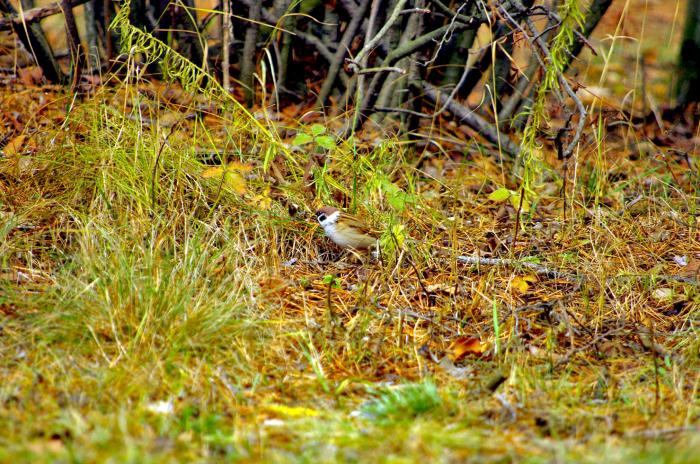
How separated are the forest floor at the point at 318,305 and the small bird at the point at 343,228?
0.15 meters

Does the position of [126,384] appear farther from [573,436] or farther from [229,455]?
[573,436]

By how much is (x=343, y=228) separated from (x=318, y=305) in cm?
50

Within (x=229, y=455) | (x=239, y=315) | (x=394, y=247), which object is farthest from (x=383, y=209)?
(x=229, y=455)

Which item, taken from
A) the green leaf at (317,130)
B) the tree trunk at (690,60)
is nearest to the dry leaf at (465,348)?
the green leaf at (317,130)

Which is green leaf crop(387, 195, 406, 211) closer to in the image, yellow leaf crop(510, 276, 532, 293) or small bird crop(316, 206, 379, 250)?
small bird crop(316, 206, 379, 250)

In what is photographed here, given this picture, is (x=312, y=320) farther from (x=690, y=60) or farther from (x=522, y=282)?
(x=690, y=60)

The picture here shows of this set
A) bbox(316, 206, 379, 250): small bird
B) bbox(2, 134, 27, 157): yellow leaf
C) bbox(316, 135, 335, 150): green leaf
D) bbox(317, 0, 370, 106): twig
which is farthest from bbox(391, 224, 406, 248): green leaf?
bbox(2, 134, 27, 157): yellow leaf

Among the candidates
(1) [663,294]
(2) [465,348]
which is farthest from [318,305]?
(1) [663,294]

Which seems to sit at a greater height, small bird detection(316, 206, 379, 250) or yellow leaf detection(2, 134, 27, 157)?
yellow leaf detection(2, 134, 27, 157)

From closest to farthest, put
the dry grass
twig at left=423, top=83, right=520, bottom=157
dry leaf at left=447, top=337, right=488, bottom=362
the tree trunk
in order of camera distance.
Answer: the dry grass, dry leaf at left=447, top=337, right=488, bottom=362, twig at left=423, top=83, right=520, bottom=157, the tree trunk

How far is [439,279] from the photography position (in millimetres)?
4094

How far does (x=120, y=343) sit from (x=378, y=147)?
222 cm

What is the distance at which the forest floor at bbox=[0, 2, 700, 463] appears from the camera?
8.47 feet

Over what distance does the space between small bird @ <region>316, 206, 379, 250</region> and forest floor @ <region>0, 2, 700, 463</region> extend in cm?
15
